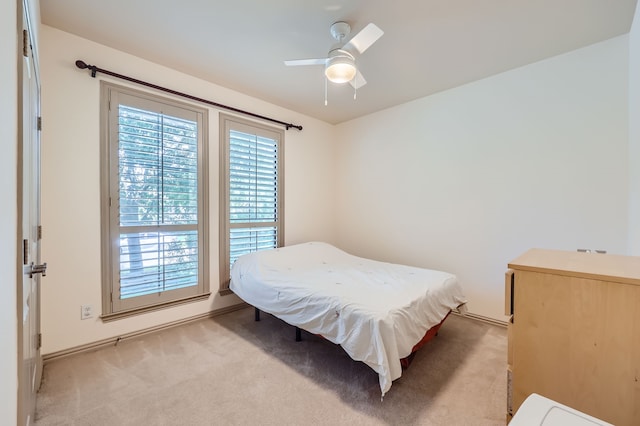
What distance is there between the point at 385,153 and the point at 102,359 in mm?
3796

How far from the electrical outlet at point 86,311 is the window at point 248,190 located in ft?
3.91

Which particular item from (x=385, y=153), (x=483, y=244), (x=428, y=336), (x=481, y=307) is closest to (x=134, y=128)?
(x=385, y=153)

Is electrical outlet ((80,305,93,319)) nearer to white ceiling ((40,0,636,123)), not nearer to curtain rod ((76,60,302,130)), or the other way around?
curtain rod ((76,60,302,130))

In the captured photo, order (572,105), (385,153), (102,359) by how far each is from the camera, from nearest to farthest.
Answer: (102,359) < (572,105) < (385,153)

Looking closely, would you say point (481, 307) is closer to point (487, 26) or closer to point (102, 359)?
point (487, 26)

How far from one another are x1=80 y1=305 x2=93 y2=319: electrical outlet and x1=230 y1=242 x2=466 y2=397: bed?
1.25 m

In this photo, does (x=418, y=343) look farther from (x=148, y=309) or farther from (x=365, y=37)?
(x=148, y=309)

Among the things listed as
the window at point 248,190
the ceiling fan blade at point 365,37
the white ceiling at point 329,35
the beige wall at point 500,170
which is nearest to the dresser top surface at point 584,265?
the beige wall at point 500,170

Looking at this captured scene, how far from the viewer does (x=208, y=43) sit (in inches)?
91.9

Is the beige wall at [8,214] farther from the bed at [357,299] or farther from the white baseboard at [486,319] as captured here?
the white baseboard at [486,319]

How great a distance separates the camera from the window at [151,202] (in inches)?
94.5

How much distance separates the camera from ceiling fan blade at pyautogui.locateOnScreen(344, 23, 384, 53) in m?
1.80

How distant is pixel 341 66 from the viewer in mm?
2006

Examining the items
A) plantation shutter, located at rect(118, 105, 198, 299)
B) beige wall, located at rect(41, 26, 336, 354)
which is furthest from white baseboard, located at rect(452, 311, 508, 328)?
beige wall, located at rect(41, 26, 336, 354)
